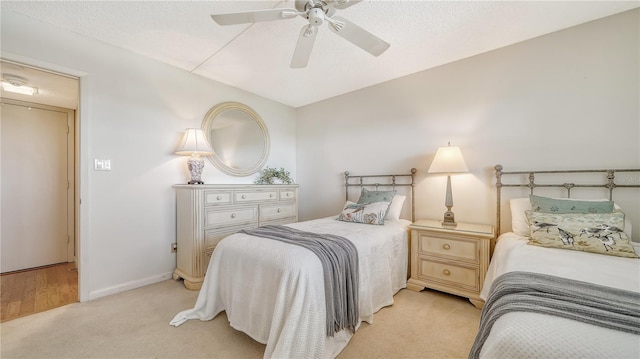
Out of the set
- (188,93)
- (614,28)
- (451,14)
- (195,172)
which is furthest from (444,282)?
(188,93)

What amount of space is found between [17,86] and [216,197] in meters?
2.59

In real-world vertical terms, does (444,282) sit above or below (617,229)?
below

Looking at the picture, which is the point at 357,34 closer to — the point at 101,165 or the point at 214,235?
the point at 214,235

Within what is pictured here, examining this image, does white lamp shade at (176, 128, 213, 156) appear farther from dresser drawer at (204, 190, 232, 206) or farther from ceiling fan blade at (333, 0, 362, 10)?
ceiling fan blade at (333, 0, 362, 10)

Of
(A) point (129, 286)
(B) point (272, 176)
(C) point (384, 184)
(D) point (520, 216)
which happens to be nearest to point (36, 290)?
(A) point (129, 286)

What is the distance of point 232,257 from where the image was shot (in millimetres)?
1805

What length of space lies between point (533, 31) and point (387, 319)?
9.42 ft

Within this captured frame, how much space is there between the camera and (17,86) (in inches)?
107

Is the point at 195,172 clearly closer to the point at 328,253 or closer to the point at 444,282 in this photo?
the point at 328,253

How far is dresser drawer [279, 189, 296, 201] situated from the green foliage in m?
0.33

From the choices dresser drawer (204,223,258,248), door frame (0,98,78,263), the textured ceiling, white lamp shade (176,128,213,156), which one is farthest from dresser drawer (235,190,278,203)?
door frame (0,98,78,263)

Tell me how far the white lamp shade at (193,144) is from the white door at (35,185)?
6.94ft

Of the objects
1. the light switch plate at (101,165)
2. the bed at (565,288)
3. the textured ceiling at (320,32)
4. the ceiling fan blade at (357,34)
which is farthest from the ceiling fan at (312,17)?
the light switch plate at (101,165)

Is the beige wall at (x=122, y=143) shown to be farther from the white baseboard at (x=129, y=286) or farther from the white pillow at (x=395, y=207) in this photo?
the white pillow at (x=395, y=207)
